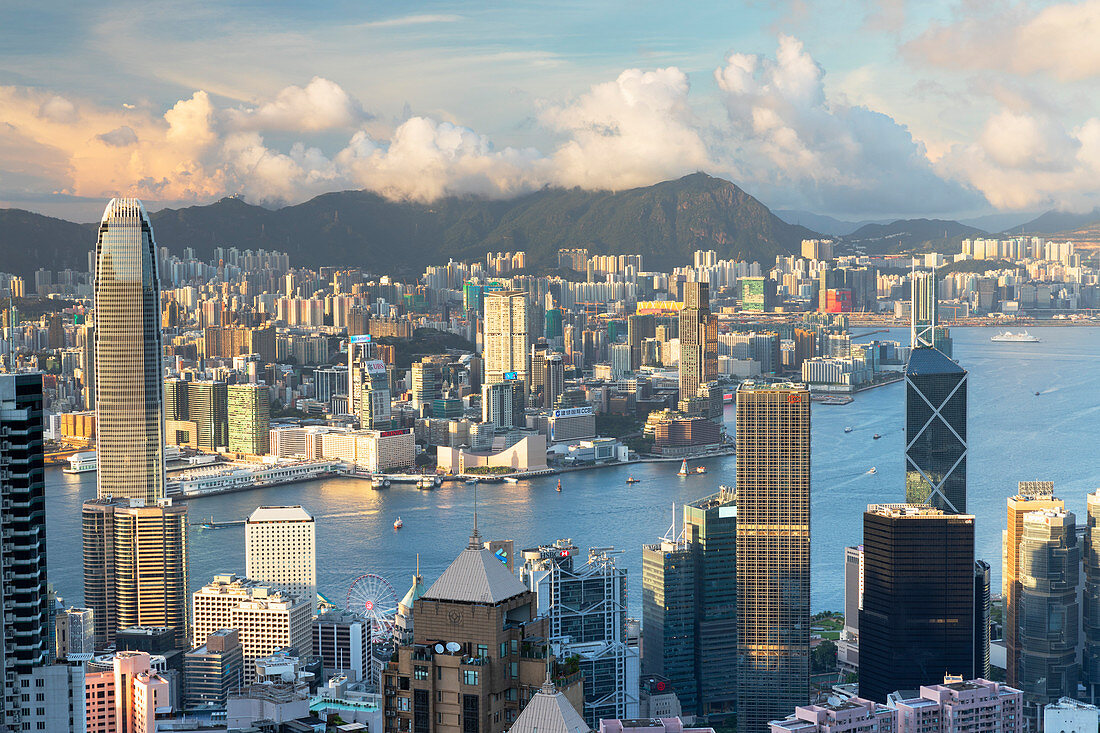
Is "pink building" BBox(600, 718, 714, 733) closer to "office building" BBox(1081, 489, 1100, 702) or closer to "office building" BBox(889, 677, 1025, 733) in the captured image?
"office building" BBox(889, 677, 1025, 733)

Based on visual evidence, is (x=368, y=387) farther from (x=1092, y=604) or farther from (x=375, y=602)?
(x=1092, y=604)

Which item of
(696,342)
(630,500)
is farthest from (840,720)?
(696,342)

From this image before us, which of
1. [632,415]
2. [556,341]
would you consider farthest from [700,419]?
[556,341]

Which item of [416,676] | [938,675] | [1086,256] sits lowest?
[938,675]

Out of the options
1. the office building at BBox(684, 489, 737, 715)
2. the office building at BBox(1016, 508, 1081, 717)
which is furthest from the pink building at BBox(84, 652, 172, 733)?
the office building at BBox(1016, 508, 1081, 717)

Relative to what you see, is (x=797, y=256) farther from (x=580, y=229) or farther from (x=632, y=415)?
(x=632, y=415)
